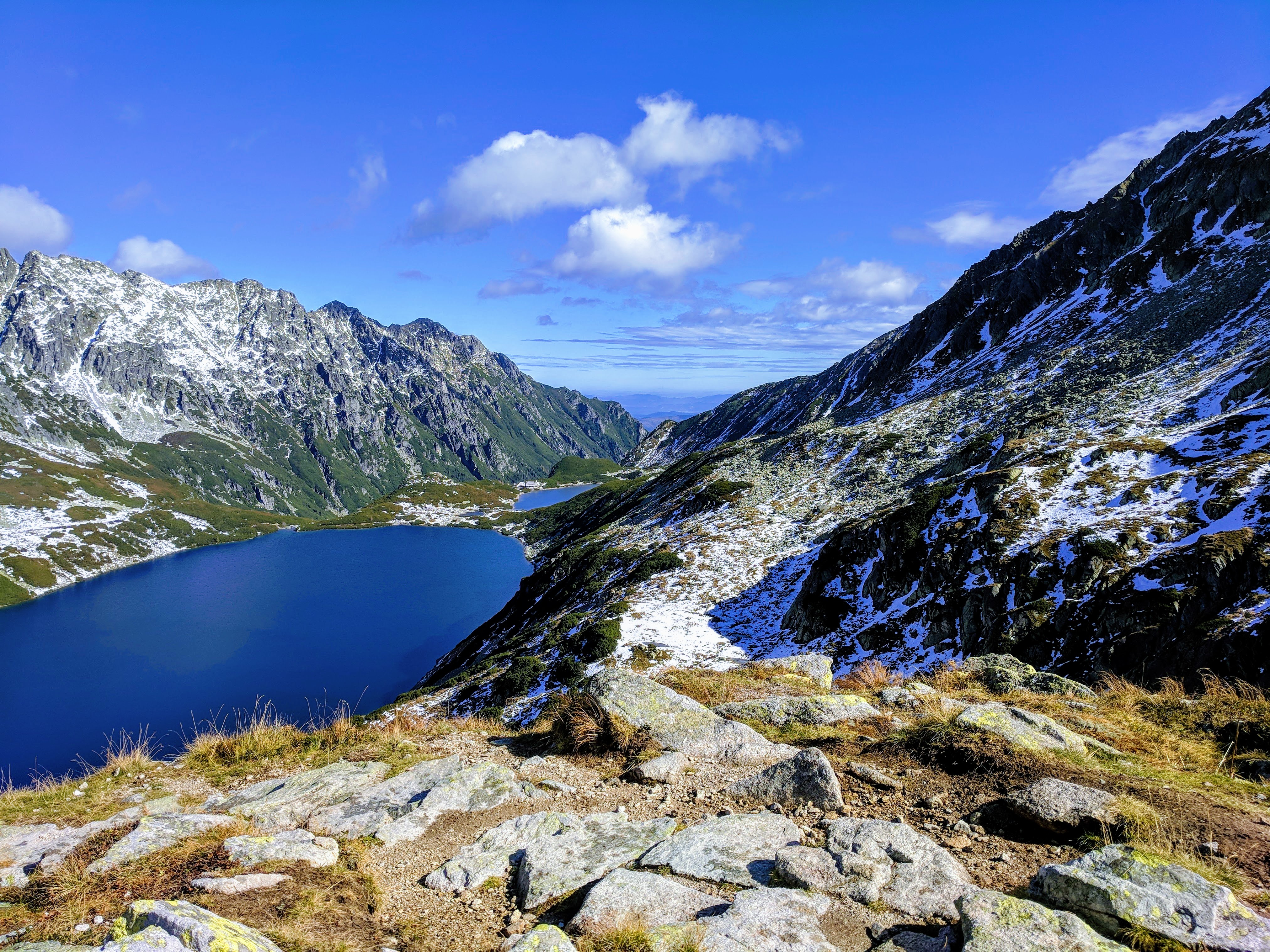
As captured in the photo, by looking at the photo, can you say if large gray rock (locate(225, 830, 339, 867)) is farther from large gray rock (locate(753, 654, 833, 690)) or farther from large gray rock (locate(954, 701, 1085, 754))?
large gray rock (locate(753, 654, 833, 690))

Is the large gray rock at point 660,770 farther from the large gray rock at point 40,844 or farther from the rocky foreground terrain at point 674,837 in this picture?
the large gray rock at point 40,844

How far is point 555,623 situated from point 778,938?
40988 mm

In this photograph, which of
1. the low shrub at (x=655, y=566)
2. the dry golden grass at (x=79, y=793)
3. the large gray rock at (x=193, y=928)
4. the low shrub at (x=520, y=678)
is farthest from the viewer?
the low shrub at (x=655, y=566)

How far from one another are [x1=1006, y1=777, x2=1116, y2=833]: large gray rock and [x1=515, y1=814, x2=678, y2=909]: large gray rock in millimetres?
4049

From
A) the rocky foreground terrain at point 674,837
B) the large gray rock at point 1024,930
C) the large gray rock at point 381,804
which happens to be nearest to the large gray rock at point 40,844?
the rocky foreground terrain at point 674,837

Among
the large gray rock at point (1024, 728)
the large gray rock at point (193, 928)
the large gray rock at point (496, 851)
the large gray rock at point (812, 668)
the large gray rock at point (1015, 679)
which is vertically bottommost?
the large gray rock at point (812, 668)

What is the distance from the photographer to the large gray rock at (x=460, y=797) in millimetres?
7809

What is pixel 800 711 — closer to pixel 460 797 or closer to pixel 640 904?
pixel 460 797

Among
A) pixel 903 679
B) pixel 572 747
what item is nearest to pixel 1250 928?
pixel 572 747

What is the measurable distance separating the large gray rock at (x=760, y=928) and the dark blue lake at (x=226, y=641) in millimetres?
39521

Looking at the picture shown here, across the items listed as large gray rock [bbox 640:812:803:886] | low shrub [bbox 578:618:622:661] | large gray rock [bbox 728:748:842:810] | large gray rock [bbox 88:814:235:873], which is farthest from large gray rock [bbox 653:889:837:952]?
A: low shrub [bbox 578:618:622:661]

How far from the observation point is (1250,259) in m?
57.1

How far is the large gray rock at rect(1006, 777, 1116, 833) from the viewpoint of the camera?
20.5 feet

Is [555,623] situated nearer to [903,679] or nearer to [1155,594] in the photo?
[903,679]
